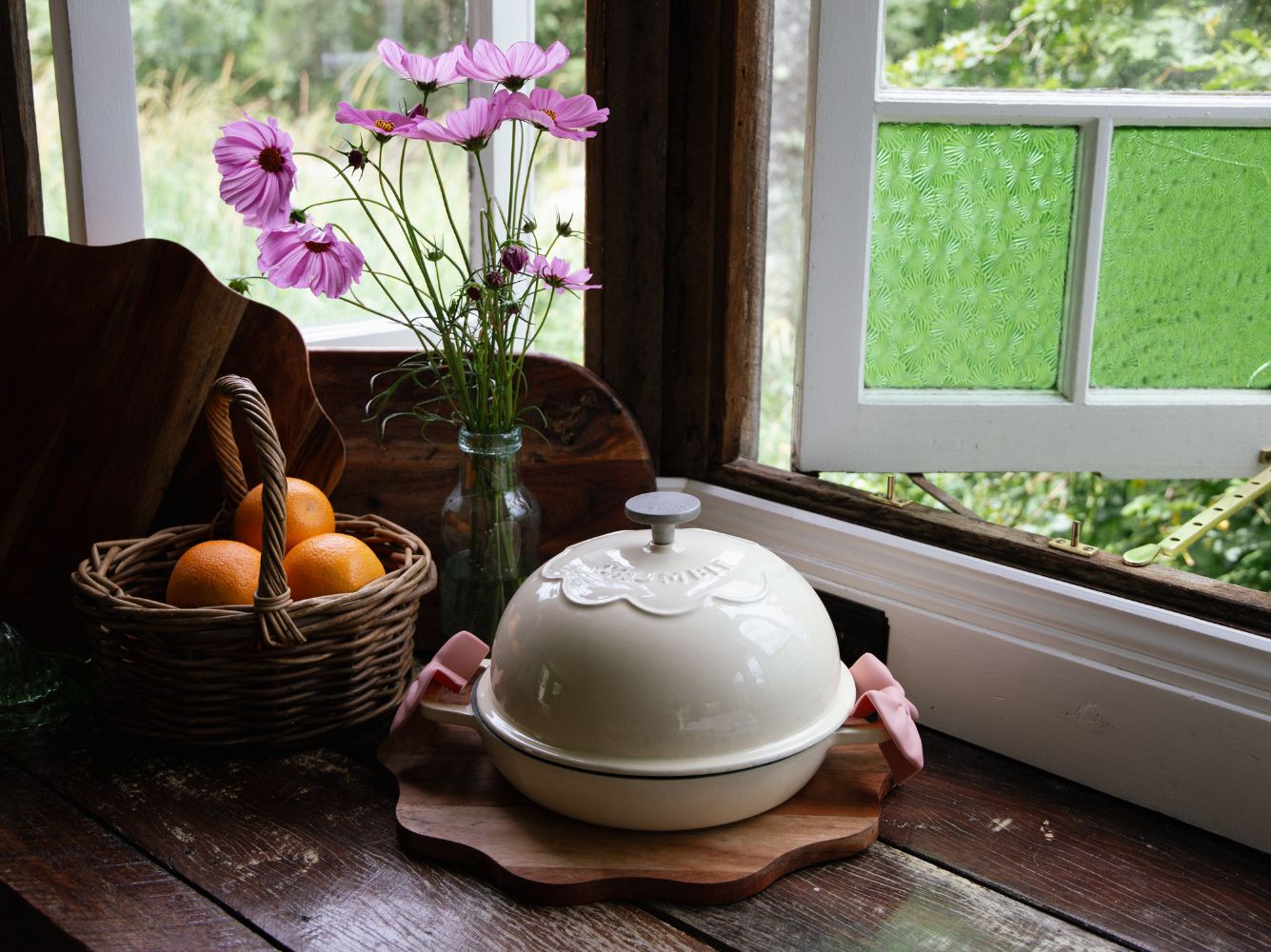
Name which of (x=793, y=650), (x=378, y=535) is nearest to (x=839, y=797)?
(x=793, y=650)

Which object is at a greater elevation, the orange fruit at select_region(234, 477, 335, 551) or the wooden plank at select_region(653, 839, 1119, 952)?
the orange fruit at select_region(234, 477, 335, 551)

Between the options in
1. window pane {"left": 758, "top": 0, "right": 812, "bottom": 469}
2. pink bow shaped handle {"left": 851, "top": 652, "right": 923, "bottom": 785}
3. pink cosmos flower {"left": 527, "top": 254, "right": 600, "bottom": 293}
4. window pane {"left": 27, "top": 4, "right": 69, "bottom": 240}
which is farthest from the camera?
window pane {"left": 758, "top": 0, "right": 812, "bottom": 469}

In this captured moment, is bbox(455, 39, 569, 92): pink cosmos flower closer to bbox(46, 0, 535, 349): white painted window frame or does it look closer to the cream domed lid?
the cream domed lid

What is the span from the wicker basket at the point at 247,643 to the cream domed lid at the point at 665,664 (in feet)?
0.51

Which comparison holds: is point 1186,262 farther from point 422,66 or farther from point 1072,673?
point 422,66

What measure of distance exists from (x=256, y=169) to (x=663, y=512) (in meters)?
0.44

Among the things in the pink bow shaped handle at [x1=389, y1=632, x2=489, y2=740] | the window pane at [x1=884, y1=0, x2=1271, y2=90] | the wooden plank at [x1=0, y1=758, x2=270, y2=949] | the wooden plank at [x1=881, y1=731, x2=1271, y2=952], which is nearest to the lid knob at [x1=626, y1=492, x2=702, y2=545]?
the pink bow shaped handle at [x1=389, y1=632, x2=489, y2=740]

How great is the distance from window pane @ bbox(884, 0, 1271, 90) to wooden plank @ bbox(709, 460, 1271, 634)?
0.42 m

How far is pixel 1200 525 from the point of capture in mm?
1064

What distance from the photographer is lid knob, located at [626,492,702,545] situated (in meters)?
0.91

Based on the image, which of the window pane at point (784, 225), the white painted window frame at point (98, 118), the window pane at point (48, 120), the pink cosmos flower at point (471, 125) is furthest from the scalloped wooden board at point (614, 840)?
the window pane at point (784, 225)

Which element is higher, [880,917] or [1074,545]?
[1074,545]

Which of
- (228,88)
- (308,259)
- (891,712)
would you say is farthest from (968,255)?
(228,88)

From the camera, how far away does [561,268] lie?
1.05 m
